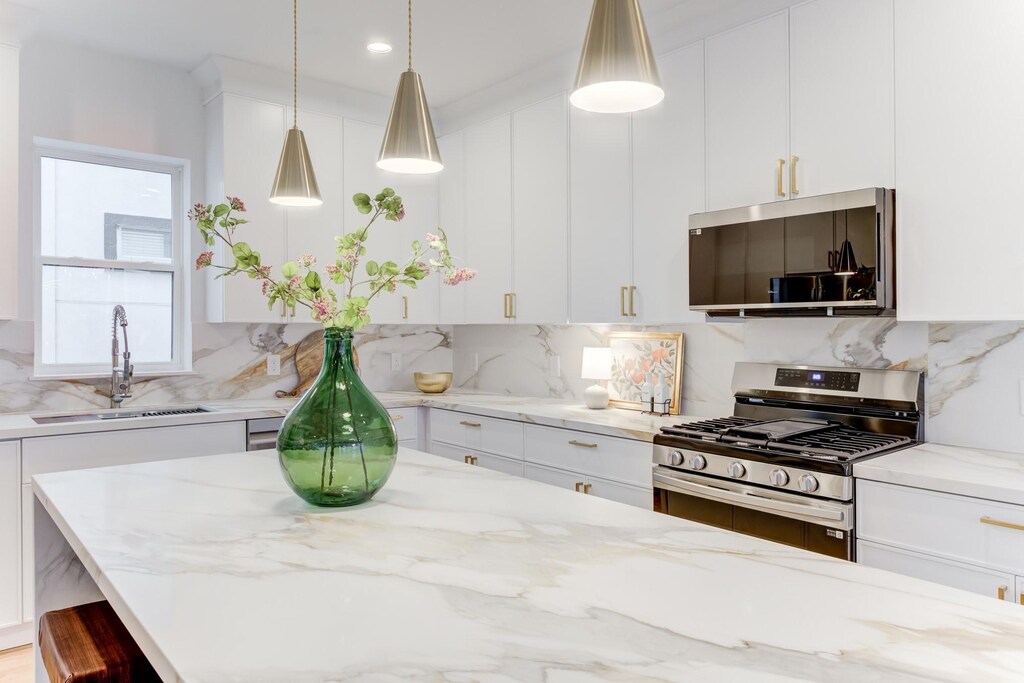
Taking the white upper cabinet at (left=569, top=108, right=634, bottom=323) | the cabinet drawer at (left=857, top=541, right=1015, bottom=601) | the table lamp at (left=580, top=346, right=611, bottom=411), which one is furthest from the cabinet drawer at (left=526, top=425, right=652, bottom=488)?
the cabinet drawer at (left=857, top=541, right=1015, bottom=601)

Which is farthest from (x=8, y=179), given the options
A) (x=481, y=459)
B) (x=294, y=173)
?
(x=481, y=459)

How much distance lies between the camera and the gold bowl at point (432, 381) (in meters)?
4.14

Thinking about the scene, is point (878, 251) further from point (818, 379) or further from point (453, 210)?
point (453, 210)

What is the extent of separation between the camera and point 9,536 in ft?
9.01

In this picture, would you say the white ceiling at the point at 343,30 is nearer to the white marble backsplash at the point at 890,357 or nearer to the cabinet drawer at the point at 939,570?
the white marble backsplash at the point at 890,357

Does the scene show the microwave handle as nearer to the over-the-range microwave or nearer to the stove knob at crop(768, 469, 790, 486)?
the over-the-range microwave

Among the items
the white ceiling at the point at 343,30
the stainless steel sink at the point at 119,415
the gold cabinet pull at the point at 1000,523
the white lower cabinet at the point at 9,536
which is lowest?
the white lower cabinet at the point at 9,536

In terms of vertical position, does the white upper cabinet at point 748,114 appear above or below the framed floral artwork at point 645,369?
above

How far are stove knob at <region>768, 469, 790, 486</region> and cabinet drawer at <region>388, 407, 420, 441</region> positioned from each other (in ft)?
6.95

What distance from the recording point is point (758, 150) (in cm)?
262

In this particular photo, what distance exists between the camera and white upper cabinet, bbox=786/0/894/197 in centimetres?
229

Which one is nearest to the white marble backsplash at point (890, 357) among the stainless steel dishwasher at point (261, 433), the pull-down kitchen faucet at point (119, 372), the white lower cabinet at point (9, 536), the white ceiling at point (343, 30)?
the white ceiling at point (343, 30)

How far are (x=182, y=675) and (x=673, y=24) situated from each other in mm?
2960

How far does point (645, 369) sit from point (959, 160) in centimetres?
162
